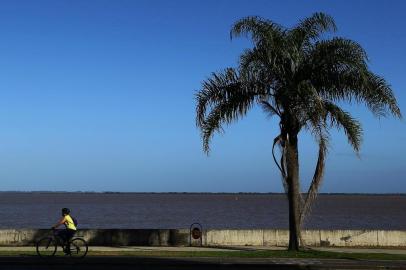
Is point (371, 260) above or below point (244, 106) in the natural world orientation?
below

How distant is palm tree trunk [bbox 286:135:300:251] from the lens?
786 inches

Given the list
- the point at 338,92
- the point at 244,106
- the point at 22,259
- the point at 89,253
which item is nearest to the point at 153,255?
the point at 89,253

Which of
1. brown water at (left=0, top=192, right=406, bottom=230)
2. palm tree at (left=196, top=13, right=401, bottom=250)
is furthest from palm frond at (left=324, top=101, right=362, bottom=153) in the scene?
brown water at (left=0, top=192, right=406, bottom=230)

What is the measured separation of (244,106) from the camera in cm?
2038

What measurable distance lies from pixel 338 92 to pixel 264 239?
645 centimetres

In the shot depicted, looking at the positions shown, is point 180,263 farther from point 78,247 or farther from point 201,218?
point 201,218

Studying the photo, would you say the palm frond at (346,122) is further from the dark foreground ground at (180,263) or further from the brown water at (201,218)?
the brown water at (201,218)

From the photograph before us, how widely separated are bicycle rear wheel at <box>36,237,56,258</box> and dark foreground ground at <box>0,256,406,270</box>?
57 centimetres

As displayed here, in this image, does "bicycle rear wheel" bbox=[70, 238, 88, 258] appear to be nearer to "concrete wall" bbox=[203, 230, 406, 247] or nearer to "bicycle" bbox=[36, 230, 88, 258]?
"bicycle" bbox=[36, 230, 88, 258]

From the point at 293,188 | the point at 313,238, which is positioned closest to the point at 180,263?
the point at 293,188

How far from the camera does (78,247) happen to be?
18.5m

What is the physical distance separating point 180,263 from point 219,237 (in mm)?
6217

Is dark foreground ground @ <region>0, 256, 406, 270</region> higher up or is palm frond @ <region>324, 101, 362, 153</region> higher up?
palm frond @ <region>324, 101, 362, 153</region>

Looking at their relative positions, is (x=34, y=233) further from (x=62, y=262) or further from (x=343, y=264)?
→ (x=343, y=264)
